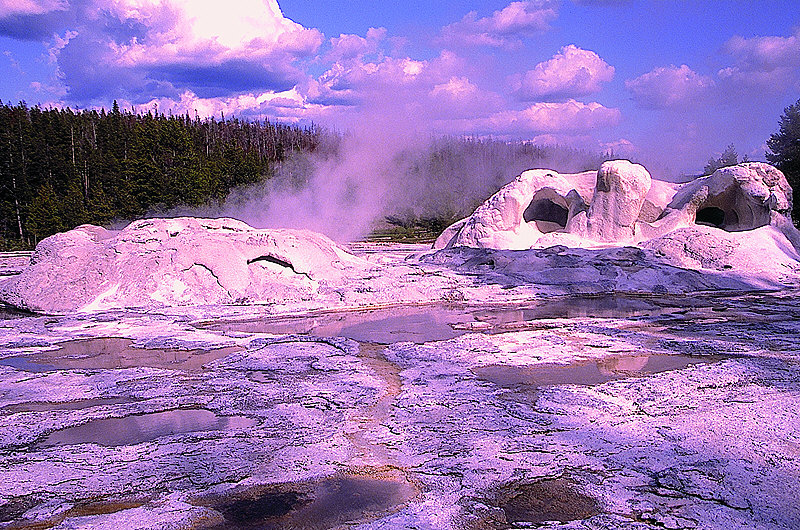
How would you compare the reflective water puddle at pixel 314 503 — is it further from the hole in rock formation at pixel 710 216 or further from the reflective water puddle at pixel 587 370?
the hole in rock formation at pixel 710 216

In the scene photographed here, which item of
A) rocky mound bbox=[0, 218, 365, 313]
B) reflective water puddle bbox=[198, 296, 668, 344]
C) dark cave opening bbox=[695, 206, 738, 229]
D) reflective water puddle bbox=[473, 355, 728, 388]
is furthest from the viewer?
dark cave opening bbox=[695, 206, 738, 229]

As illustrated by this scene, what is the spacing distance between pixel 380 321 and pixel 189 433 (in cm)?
495

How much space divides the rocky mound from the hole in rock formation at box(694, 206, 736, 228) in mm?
10531

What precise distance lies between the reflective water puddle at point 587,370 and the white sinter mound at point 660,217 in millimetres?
7508

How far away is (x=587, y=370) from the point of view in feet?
20.1

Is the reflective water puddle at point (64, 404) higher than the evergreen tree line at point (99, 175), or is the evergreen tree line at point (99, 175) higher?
the evergreen tree line at point (99, 175)

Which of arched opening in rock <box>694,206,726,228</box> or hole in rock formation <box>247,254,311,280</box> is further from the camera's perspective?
arched opening in rock <box>694,206,726,228</box>

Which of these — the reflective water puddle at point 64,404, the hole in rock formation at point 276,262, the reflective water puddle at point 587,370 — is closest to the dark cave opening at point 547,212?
the hole in rock formation at point 276,262

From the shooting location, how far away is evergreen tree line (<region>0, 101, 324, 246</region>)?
29.1 meters

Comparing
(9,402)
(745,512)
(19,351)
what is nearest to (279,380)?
(9,402)

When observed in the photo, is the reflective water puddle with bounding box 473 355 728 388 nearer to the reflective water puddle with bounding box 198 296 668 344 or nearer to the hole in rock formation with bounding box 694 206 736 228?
the reflective water puddle with bounding box 198 296 668 344

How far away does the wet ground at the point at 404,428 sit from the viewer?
3.27 metres

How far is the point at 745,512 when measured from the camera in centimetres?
311

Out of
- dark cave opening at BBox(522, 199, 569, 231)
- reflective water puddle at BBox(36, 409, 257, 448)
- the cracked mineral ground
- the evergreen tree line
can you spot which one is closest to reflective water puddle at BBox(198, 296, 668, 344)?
the cracked mineral ground
